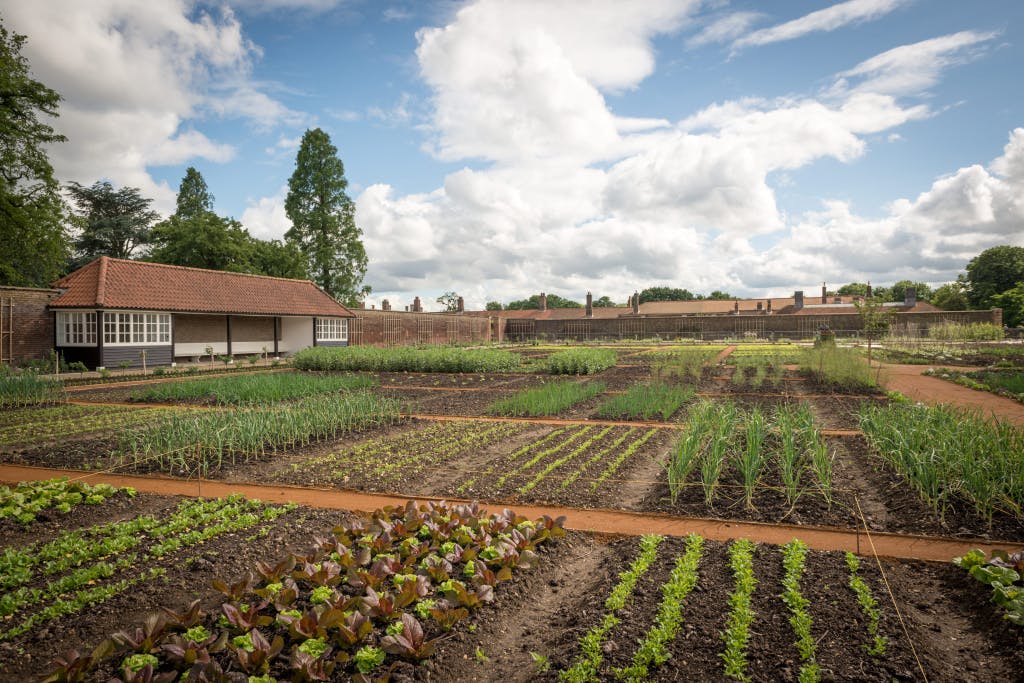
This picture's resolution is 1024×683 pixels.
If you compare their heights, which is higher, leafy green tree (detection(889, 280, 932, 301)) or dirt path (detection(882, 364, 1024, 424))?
leafy green tree (detection(889, 280, 932, 301))

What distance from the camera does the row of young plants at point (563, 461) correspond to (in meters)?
5.38

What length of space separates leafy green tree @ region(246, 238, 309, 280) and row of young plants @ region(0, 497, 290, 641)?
2840 centimetres

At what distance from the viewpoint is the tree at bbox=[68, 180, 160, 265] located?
109ft

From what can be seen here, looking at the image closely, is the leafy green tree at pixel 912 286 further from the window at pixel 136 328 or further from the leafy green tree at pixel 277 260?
the window at pixel 136 328

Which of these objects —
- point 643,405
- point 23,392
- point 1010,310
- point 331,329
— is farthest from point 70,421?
point 1010,310

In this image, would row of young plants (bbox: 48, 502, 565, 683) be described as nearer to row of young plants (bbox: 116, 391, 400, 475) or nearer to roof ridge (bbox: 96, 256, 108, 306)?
row of young plants (bbox: 116, 391, 400, 475)

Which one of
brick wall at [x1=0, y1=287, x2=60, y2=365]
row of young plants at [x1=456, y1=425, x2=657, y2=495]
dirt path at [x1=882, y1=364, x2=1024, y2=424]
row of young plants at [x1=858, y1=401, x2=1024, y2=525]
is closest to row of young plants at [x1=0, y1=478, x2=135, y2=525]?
row of young plants at [x1=456, y1=425, x2=657, y2=495]

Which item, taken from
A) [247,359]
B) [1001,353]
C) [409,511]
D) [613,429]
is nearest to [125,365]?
[247,359]

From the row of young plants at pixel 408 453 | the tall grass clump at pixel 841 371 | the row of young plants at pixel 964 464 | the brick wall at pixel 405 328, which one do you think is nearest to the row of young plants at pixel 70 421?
the row of young plants at pixel 408 453

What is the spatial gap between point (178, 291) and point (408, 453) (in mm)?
18713

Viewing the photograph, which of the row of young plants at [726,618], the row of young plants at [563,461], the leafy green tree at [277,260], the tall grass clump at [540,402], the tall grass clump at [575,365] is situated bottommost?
the row of young plants at [726,618]

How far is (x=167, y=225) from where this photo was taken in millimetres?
29688

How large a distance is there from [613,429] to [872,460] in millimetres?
3118

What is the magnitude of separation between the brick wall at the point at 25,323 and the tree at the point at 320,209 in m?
15.6
